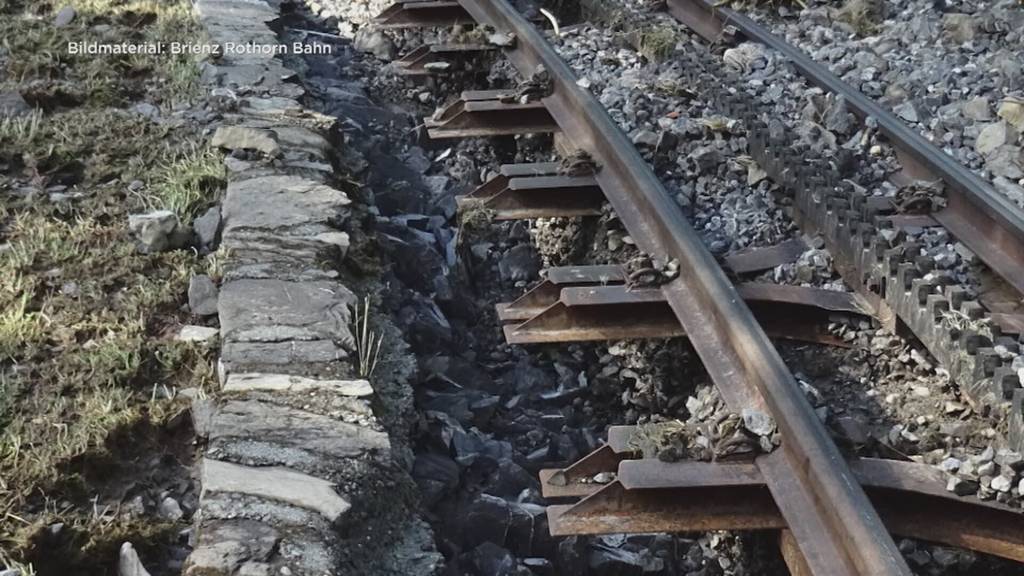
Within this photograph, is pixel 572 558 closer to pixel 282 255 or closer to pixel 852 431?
pixel 852 431

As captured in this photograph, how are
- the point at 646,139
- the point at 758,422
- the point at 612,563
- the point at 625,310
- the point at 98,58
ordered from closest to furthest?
the point at 758,422, the point at 612,563, the point at 625,310, the point at 646,139, the point at 98,58

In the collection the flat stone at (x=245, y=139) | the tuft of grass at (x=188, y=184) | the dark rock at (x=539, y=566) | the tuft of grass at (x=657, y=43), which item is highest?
the tuft of grass at (x=657, y=43)

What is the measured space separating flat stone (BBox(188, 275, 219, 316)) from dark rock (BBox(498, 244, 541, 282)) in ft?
4.60

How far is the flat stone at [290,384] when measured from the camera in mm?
3334

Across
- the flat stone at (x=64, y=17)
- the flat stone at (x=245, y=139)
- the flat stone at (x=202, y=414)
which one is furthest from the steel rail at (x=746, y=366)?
the flat stone at (x=64, y=17)

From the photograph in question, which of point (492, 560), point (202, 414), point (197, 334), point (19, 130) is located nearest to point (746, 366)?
point (492, 560)

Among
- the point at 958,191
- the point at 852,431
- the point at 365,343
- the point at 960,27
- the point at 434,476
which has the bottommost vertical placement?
the point at 434,476

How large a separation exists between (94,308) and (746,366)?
193 cm

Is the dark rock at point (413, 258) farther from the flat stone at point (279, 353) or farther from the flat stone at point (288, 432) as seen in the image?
the flat stone at point (288, 432)

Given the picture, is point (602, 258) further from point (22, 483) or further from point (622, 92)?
point (22, 483)

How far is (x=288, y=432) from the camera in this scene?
3.16 metres

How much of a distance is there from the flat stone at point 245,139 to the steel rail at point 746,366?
1276 mm

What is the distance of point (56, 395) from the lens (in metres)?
3.36

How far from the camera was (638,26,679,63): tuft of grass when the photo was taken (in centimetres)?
647
